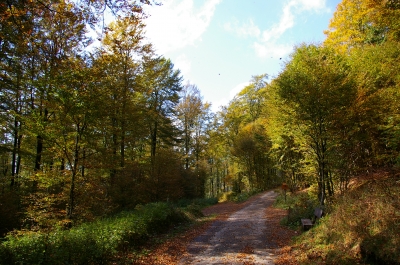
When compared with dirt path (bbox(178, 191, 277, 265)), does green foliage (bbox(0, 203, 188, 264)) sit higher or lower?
higher

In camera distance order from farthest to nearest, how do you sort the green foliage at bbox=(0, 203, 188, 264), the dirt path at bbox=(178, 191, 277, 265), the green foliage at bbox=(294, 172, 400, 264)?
the dirt path at bbox=(178, 191, 277, 265)
the green foliage at bbox=(294, 172, 400, 264)
the green foliage at bbox=(0, 203, 188, 264)

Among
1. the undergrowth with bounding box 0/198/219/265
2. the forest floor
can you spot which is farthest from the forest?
the forest floor

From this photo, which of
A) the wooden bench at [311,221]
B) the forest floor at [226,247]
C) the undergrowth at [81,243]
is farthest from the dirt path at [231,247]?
the undergrowth at [81,243]

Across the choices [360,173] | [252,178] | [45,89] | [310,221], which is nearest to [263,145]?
[252,178]

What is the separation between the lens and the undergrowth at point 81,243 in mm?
4758

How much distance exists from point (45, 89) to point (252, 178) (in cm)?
2510

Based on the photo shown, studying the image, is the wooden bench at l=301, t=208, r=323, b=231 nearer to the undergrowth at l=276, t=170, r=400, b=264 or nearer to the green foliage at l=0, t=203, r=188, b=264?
the undergrowth at l=276, t=170, r=400, b=264

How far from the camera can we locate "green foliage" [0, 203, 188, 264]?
4.75 m

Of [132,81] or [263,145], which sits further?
[263,145]

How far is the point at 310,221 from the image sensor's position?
8602mm

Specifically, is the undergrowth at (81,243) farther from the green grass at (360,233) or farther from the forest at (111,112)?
the green grass at (360,233)

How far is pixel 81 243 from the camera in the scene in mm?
5805

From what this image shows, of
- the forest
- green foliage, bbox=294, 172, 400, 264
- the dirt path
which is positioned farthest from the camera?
the forest

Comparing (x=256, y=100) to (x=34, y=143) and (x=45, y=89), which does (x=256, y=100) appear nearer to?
(x=34, y=143)
